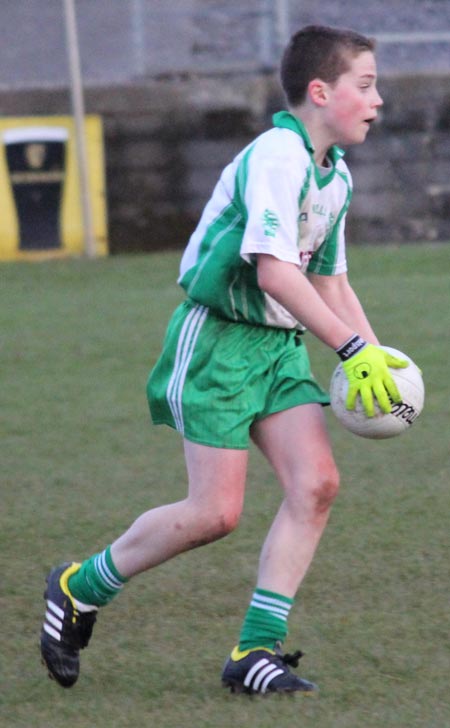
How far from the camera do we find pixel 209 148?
16.4 metres

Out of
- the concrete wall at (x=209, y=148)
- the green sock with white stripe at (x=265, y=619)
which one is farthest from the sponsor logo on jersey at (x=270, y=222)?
the concrete wall at (x=209, y=148)

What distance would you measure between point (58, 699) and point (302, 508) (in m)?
0.82

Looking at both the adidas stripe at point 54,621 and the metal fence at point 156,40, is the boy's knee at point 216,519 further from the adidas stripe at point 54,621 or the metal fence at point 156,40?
the metal fence at point 156,40

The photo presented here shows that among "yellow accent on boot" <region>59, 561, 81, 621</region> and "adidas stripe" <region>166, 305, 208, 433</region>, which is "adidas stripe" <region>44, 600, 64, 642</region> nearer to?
"yellow accent on boot" <region>59, 561, 81, 621</region>

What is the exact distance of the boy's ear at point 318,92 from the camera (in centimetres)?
393

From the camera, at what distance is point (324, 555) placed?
5207 millimetres

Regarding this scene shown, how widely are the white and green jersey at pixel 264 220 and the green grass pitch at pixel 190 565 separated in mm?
1002

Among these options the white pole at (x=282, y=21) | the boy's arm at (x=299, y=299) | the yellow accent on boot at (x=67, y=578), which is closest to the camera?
the boy's arm at (x=299, y=299)

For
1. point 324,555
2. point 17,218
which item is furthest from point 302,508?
point 17,218

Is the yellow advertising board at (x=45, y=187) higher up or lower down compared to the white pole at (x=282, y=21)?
lower down

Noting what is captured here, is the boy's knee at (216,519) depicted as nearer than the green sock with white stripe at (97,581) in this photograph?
Yes

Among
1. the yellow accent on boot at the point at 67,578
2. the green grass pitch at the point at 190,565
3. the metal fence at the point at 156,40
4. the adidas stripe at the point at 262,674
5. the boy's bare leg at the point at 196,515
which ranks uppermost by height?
the boy's bare leg at the point at 196,515

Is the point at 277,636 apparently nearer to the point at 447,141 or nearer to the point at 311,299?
the point at 311,299

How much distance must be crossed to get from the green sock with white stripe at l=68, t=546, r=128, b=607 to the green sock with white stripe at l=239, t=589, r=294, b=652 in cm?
39
